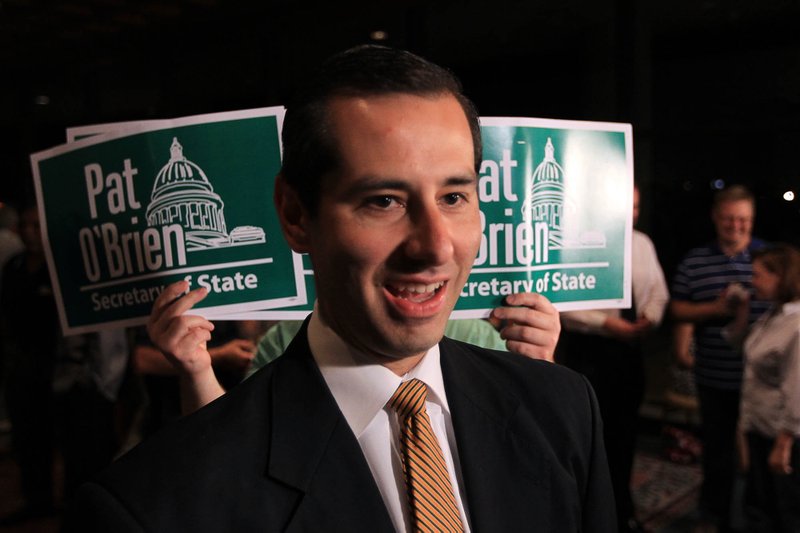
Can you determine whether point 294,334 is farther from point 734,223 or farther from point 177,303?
point 734,223

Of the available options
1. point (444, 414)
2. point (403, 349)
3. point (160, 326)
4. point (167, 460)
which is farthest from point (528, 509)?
point (160, 326)

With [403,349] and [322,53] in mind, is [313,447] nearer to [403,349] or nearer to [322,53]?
[403,349]

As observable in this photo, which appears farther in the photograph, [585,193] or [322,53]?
[322,53]

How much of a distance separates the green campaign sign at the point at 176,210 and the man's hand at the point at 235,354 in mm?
842

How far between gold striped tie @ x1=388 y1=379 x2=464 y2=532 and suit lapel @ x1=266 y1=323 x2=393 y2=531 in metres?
0.04

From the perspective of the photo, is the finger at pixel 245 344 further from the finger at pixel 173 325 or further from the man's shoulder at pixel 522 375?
the man's shoulder at pixel 522 375

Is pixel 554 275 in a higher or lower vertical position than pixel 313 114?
lower

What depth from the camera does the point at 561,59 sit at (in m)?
4.37

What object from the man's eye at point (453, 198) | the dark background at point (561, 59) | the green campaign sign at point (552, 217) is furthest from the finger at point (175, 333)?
the dark background at point (561, 59)

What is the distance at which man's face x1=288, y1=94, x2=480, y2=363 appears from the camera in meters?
Answer: 0.84

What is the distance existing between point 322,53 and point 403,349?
469 cm

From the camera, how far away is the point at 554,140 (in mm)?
1454

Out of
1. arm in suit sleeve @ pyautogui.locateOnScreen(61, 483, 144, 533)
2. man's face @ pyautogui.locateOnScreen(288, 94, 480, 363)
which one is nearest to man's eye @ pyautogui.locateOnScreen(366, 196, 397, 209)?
man's face @ pyautogui.locateOnScreen(288, 94, 480, 363)

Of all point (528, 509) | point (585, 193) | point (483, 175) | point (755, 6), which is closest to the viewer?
point (528, 509)
